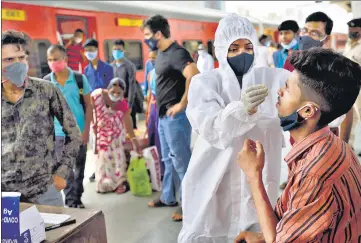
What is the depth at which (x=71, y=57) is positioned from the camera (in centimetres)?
628

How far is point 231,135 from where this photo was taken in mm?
1847

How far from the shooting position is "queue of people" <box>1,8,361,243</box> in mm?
1114

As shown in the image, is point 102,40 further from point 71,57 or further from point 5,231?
point 5,231

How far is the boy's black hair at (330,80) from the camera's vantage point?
1160 millimetres

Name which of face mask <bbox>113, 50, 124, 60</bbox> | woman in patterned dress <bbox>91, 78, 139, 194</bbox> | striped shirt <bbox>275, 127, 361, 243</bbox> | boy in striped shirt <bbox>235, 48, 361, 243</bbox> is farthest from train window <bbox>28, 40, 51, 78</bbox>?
striped shirt <bbox>275, 127, 361, 243</bbox>

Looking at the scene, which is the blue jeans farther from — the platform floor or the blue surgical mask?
the blue surgical mask

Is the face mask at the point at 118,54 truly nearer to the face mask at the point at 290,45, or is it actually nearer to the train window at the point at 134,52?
the train window at the point at 134,52

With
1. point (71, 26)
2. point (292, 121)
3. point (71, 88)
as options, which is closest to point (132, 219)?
point (71, 88)

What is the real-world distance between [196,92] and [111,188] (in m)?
2.57

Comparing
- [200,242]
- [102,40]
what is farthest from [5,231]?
[102,40]

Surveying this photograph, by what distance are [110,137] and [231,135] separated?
2.57 metres

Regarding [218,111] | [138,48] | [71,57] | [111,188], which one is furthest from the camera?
[138,48]

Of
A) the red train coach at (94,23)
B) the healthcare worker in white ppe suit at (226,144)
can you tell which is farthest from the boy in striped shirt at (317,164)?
the red train coach at (94,23)

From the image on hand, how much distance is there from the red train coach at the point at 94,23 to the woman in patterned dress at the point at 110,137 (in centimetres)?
218
